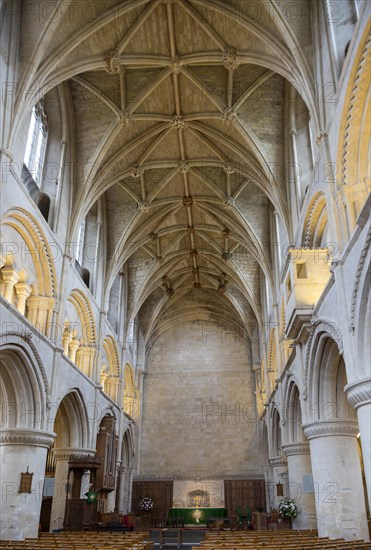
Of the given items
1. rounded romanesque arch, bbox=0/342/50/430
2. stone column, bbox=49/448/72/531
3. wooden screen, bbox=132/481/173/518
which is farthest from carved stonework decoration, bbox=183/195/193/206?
wooden screen, bbox=132/481/173/518

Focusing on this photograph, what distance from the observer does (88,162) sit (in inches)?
791

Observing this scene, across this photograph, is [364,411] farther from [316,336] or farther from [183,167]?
[183,167]

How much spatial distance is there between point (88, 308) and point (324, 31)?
1391 centimetres

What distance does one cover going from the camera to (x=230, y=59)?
17.5 m

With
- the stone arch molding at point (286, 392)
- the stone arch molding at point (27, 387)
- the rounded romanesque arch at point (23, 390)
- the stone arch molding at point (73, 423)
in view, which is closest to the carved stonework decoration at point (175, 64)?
the stone arch molding at point (27, 387)

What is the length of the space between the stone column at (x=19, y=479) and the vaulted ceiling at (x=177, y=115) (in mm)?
7972

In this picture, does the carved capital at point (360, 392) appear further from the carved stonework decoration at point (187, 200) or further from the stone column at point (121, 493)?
the stone column at point (121, 493)

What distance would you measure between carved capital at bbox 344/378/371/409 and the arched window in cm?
1228

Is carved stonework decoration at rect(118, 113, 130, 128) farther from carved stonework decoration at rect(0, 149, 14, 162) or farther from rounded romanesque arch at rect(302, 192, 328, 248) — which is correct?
rounded romanesque arch at rect(302, 192, 328, 248)

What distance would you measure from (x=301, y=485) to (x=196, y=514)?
1425 cm

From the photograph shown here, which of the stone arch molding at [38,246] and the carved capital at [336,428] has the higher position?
the stone arch molding at [38,246]

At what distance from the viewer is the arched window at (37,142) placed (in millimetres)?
17362

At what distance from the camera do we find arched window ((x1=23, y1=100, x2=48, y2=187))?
1736 centimetres

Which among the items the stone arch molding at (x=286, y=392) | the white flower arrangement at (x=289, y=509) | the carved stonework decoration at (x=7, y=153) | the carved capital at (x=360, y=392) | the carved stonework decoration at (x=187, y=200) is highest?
the carved stonework decoration at (x=187, y=200)
